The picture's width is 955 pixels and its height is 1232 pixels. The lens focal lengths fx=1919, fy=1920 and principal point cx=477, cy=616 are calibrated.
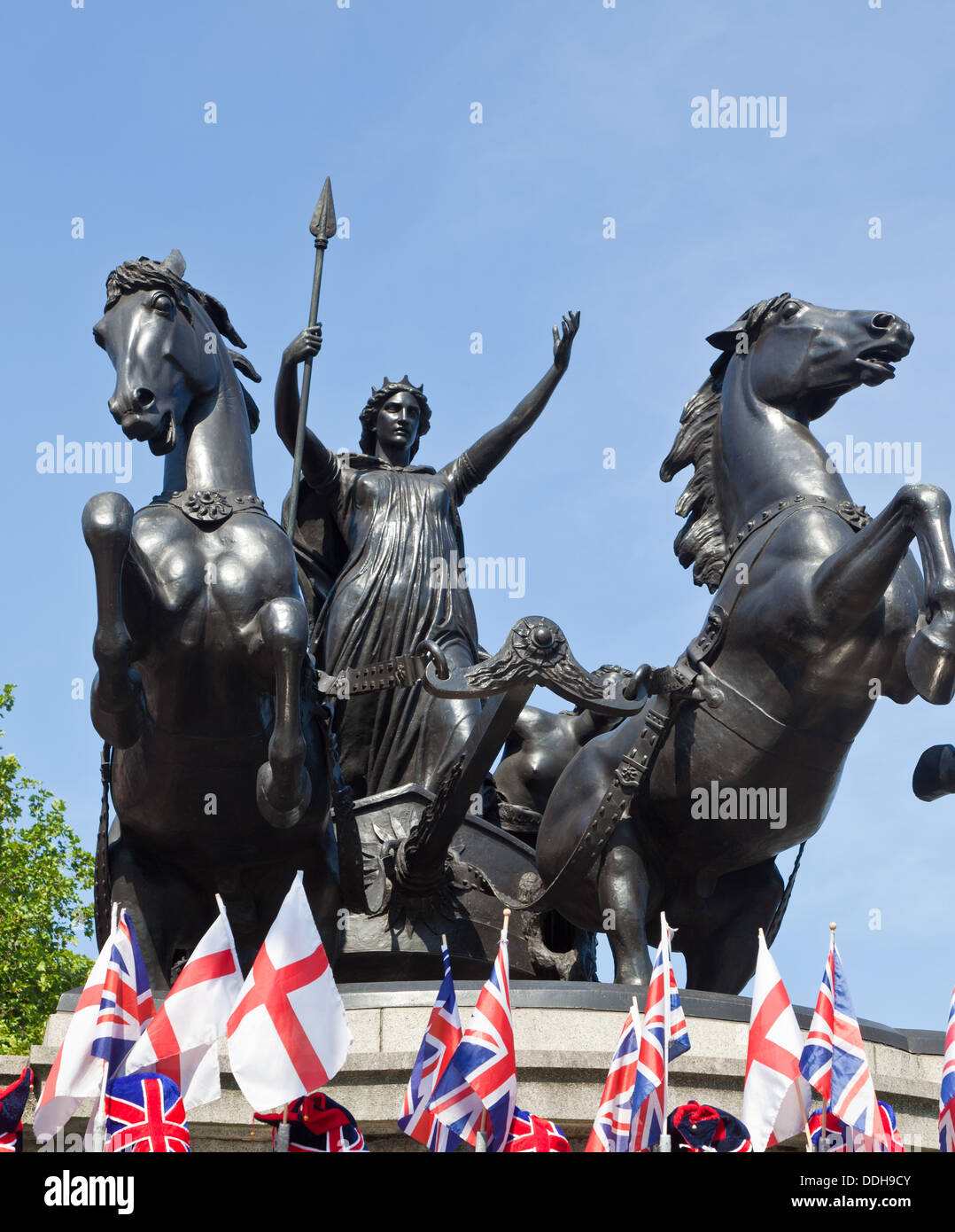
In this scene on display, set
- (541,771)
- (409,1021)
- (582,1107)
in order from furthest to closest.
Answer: (541,771), (409,1021), (582,1107)

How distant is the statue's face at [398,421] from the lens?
46.0ft

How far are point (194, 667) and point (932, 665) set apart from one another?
145 inches

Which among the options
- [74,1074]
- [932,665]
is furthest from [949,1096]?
[74,1074]

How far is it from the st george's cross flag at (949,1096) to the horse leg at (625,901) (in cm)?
243

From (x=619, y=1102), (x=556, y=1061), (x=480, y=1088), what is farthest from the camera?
(x=556, y=1061)

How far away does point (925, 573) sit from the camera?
924cm

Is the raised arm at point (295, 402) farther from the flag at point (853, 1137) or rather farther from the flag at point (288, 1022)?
the flag at point (853, 1137)

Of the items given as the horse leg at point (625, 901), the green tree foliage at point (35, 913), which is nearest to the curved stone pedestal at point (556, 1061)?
the horse leg at point (625, 901)

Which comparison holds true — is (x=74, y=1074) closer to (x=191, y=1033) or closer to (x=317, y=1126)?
(x=191, y=1033)

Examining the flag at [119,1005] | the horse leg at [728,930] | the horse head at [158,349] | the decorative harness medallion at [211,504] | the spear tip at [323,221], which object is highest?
the spear tip at [323,221]
